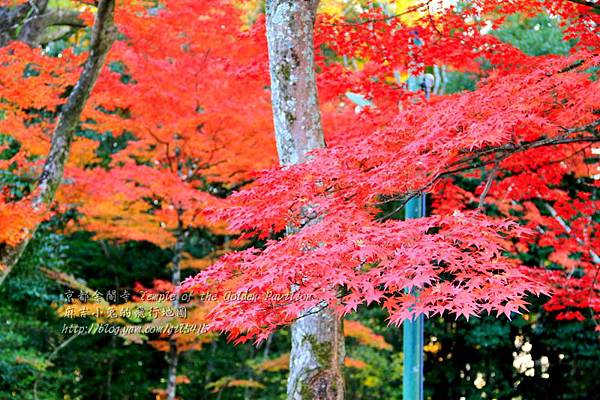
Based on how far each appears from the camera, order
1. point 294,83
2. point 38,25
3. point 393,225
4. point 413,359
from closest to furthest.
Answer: point 393,225 → point 294,83 → point 413,359 → point 38,25

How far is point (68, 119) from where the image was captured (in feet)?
19.6

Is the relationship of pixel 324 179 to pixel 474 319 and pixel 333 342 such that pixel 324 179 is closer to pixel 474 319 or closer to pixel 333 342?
pixel 333 342

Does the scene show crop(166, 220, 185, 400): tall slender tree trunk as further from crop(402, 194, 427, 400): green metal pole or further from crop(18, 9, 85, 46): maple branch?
crop(402, 194, 427, 400): green metal pole

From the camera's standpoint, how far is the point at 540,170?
4949 mm

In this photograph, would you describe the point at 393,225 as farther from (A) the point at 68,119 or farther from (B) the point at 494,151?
(A) the point at 68,119

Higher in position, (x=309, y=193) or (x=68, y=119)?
(x=68, y=119)

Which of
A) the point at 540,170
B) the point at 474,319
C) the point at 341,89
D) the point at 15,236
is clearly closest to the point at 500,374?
the point at 474,319

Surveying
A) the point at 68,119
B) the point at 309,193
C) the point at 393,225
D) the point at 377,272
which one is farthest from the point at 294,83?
the point at 68,119

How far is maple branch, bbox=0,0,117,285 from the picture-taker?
570 centimetres

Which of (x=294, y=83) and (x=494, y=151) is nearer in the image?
(x=494, y=151)

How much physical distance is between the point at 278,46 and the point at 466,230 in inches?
78.3

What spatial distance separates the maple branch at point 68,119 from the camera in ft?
18.7

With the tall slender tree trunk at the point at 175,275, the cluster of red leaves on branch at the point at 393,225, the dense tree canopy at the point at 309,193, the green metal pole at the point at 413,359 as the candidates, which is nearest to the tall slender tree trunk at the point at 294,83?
the dense tree canopy at the point at 309,193

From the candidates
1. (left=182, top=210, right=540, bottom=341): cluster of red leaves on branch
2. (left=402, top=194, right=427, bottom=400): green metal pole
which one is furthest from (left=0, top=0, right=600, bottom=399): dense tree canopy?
(left=402, top=194, right=427, bottom=400): green metal pole
